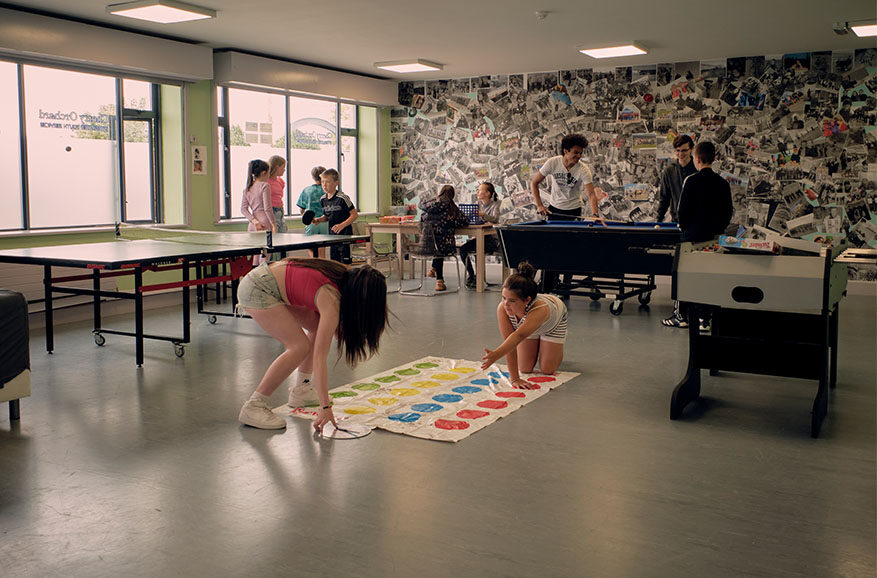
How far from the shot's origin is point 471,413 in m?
4.37

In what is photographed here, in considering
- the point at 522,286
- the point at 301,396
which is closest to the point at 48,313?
the point at 301,396

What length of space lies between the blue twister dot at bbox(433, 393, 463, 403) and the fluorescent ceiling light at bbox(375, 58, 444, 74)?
6185 mm

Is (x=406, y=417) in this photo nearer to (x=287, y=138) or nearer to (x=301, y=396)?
(x=301, y=396)

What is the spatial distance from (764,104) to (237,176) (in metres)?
6.33

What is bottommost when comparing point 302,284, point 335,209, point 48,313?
point 48,313

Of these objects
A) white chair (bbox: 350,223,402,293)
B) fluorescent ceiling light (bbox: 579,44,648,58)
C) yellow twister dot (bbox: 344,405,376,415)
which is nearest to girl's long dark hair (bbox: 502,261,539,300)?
yellow twister dot (bbox: 344,405,376,415)

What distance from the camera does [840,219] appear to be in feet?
31.3

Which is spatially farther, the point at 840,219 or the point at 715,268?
the point at 840,219

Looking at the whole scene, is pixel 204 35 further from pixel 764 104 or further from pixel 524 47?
pixel 764 104

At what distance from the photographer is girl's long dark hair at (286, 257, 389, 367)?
3684 millimetres

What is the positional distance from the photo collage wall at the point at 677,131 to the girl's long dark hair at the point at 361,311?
23.1 ft

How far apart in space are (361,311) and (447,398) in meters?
1.19

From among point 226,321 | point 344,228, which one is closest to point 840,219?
point 344,228

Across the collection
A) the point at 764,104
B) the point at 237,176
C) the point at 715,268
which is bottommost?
the point at 715,268
